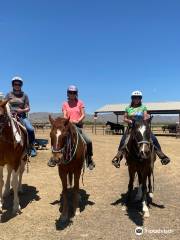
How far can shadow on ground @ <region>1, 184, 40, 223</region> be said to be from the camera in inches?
300

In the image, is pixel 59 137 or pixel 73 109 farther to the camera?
pixel 73 109

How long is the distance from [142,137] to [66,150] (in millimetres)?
1508

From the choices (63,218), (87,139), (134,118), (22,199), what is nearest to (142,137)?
(134,118)

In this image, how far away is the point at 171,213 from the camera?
770 cm

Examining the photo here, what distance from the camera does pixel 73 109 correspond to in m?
8.39

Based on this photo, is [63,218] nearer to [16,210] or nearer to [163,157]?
[16,210]

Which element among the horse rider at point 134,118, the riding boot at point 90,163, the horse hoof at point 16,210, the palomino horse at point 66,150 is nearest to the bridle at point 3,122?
the palomino horse at point 66,150

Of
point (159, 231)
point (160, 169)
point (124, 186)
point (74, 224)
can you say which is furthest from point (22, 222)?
point (160, 169)

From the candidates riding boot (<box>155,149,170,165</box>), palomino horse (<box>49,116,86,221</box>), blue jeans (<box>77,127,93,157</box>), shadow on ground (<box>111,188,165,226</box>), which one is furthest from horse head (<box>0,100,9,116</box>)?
riding boot (<box>155,149,170,165</box>)

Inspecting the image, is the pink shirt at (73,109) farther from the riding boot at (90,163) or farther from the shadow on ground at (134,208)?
the shadow on ground at (134,208)

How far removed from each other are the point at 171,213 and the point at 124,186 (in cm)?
295

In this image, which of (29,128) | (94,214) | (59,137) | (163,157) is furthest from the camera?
(29,128)

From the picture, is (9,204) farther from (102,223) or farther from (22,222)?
(102,223)

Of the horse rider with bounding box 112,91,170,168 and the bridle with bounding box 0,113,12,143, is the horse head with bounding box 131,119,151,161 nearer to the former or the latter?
the horse rider with bounding box 112,91,170,168
